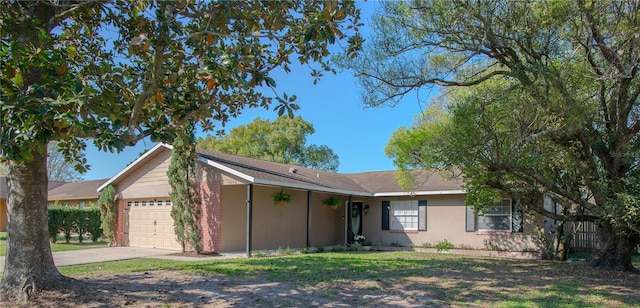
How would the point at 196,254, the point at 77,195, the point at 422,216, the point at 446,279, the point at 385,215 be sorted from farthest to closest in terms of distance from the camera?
the point at 77,195
the point at 385,215
the point at 422,216
the point at 196,254
the point at 446,279

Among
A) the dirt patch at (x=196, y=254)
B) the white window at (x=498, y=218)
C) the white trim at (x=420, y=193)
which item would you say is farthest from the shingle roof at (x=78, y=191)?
the white window at (x=498, y=218)

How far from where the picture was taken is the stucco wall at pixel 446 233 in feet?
55.5

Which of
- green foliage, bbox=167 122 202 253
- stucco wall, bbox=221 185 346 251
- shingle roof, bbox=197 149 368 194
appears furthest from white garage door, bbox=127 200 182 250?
shingle roof, bbox=197 149 368 194

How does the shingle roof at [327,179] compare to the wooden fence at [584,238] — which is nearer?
the shingle roof at [327,179]

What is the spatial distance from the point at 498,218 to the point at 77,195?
23.6 m

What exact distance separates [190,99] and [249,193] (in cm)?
806

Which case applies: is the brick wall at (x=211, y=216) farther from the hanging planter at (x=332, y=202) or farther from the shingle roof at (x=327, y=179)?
the hanging planter at (x=332, y=202)

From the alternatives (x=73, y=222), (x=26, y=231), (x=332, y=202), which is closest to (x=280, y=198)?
(x=332, y=202)

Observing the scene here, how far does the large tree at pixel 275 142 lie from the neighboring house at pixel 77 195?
35.3 feet

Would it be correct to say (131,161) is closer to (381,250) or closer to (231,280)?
(381,250)

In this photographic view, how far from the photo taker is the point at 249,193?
1507 centimetres

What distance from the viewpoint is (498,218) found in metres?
17.4

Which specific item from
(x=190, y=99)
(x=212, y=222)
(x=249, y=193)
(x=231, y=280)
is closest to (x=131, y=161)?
(x=212, y=222)

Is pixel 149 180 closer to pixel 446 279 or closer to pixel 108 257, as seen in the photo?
pixel 108 257
